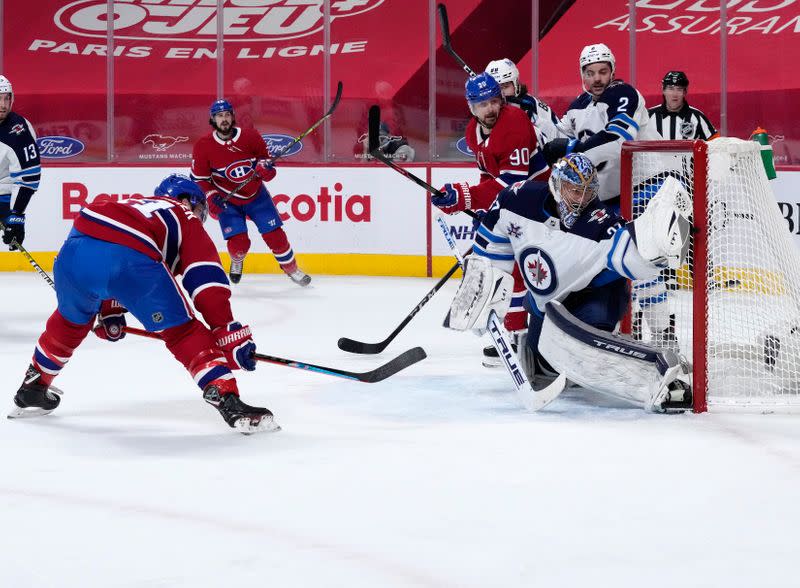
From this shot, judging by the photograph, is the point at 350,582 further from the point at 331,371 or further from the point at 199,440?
the point at 331,371

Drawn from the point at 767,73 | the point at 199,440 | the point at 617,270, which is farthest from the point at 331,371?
the point at 767,73

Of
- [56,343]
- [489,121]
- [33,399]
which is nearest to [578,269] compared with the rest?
[489,121]

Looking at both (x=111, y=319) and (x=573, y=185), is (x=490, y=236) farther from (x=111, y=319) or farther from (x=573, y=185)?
(x=111, y=319)

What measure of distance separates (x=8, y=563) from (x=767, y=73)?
6682 mm

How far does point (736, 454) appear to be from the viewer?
312 cm

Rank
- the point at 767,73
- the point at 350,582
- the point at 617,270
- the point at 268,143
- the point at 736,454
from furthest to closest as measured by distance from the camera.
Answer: the point at 268,143
the point at 767,73
the point at 617,270
the point at 736,454
the point at 350,582

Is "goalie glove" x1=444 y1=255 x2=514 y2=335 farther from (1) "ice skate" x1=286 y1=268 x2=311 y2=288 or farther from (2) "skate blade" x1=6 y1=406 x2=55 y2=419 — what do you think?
(1) "ice skate" x1=286 y1=268 x2=311 y2=288

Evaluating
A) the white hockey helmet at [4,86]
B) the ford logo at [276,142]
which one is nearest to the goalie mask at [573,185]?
the white hockey helmet at [4,86]

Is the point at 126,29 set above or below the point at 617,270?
above

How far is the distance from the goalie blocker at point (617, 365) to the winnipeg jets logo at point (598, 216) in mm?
272

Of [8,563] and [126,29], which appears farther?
[126,29]

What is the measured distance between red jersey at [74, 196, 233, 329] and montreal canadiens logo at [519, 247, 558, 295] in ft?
3.15

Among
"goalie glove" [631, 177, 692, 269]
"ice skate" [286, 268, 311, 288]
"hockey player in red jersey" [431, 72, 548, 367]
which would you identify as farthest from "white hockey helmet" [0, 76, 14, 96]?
"goalie glove" [631, 177, 692, 269]

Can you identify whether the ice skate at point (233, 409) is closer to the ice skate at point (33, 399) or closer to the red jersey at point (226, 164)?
the ice skate at point (33, 399)
